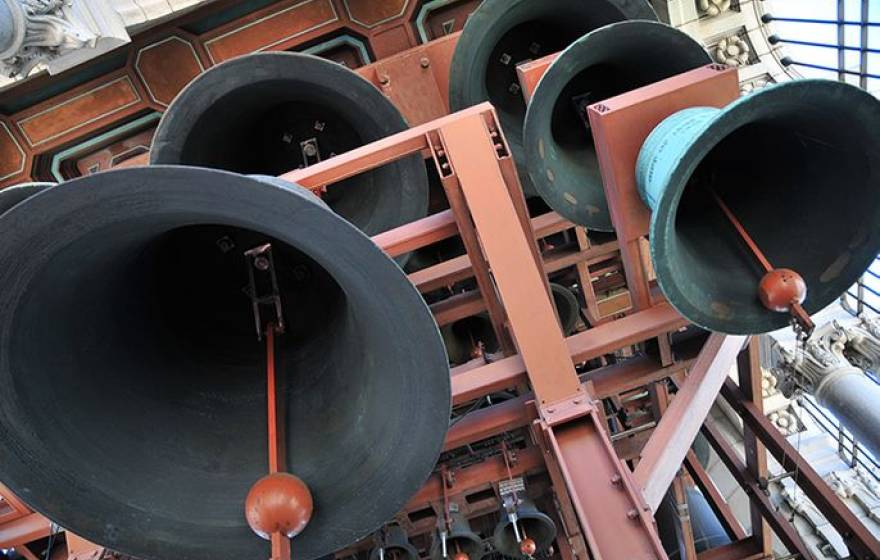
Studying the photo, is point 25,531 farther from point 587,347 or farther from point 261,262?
point 587,347

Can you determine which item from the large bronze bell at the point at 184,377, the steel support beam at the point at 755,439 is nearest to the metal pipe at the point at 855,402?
the steel support beam at the point at 755,439

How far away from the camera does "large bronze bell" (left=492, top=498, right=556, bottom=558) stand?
108 inches

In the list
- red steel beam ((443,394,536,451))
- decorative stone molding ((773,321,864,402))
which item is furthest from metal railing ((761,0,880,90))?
red steel beam ((443,394,536,451))

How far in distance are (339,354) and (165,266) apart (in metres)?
0.74

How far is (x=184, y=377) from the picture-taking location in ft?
7.72

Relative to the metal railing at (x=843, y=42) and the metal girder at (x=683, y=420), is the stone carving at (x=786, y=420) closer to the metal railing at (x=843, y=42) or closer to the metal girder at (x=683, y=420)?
the metal railing at (x=843, y=42)

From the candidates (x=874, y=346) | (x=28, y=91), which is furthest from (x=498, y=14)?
(x=874, y=346)

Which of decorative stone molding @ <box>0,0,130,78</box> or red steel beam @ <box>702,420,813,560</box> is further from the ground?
decorative stone molding @ <box>0,0,130,78</box>

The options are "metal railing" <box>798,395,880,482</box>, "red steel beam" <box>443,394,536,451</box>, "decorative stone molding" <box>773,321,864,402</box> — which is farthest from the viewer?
"metal railing" <box>798,395,880,482</box>

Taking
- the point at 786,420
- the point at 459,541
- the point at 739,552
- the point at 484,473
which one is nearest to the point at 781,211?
the point at 484,473

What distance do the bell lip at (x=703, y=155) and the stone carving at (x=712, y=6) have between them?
4.05 metres

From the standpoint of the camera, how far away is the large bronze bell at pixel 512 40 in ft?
12.2

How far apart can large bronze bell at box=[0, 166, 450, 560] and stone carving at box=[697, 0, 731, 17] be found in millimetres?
4480

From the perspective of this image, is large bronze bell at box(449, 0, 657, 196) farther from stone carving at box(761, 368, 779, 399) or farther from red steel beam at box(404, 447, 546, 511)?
stone carving at box(761, 368, 779, 399)
